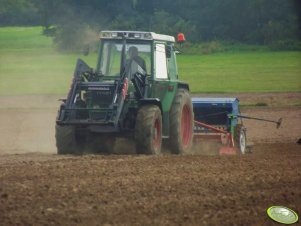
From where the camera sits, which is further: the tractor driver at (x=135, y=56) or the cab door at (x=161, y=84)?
the cab door at (x=161, y=84)

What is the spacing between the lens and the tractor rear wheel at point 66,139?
1407cm

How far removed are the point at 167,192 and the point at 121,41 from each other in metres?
6.35

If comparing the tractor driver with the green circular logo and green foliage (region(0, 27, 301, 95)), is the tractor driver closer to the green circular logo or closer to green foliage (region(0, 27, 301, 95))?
the green circular logo

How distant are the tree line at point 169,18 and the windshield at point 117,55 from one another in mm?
19516

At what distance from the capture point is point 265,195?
933cm

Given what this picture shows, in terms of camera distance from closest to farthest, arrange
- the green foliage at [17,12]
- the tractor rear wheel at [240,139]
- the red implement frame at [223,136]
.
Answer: the red implement frame at [223,136] → the tractor rear wheel at [240,139] → the green foliage at [17,12]

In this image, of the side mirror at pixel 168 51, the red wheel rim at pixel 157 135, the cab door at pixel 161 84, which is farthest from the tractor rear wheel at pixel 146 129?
the side mirror at pixel 168 51

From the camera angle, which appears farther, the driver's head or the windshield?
the windshield

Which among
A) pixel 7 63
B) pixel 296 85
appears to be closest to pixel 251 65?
pixel 296 85

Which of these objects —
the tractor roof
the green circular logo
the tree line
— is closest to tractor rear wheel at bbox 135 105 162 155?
the tractor roof

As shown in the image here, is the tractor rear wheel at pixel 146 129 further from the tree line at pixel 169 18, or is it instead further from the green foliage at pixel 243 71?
the green foliage at pixel 243 71

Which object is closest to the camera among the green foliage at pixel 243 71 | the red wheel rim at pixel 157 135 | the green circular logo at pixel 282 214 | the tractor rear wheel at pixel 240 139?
the green circular logo at pixel 282 214

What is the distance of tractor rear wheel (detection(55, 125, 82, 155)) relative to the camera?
46.2ft

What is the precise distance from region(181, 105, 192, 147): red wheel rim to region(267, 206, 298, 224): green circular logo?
7.05m
